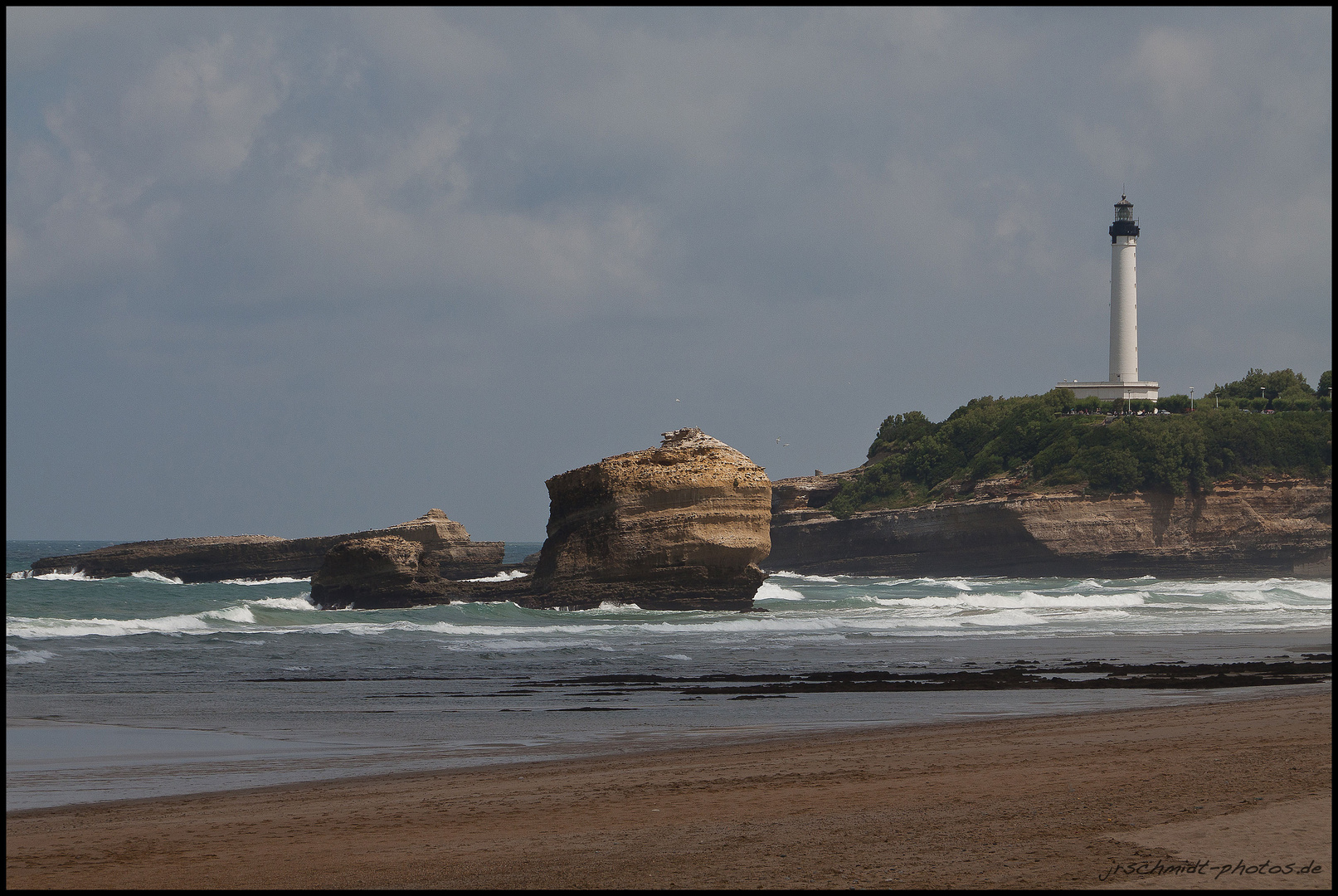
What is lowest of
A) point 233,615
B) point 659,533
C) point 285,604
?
point 285,604

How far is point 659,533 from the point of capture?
39.6 meters

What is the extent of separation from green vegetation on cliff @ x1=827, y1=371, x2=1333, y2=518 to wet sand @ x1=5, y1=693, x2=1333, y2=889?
65482mm

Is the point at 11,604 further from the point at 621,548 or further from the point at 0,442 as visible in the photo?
the point at 0,442

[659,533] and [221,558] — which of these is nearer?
[659,533]

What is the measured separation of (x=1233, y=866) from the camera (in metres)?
6.30

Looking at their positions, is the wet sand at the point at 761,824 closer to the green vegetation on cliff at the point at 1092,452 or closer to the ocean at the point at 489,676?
the ocean at the point at 489,676

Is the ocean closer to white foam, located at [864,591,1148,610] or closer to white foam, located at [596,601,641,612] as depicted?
white foam, located at [596,601,641,612]

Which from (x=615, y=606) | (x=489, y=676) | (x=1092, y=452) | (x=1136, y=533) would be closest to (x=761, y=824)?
(x=489, y=676)

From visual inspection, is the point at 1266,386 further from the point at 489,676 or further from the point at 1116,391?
the point at 489,676

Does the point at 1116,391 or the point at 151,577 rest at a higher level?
the point at 1116,391

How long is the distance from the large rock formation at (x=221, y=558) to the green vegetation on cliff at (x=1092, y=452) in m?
31.2

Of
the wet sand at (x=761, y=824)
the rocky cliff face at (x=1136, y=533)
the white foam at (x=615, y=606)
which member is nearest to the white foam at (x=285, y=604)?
the white foam at (x=615, y=606)

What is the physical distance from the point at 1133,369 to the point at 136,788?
89.7 m

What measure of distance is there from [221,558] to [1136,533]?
62.0m
